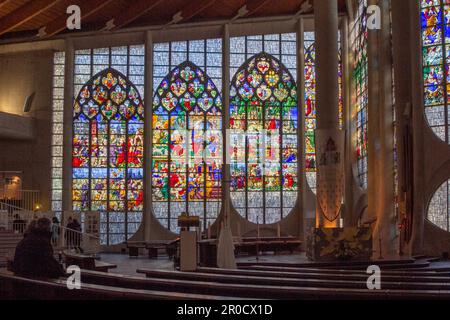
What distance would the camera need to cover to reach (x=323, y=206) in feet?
47.3

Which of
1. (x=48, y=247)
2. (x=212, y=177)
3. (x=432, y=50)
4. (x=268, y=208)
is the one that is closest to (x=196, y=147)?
(x=212, y=177)

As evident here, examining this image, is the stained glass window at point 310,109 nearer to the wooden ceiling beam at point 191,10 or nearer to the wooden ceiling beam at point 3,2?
the wooden ceiling beam at point 191,10

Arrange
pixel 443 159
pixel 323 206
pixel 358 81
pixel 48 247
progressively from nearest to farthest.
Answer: pixel 48 247
pixel 323 206
pixel 443 159
pixel 358 81

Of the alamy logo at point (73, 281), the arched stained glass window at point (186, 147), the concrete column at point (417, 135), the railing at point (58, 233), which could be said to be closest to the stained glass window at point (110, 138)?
the arched stained glass window at point (186, 147)

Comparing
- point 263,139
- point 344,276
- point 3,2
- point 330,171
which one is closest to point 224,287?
point 344,276

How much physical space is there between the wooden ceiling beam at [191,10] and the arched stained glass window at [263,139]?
280cm

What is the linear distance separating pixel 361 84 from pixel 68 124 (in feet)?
33.4

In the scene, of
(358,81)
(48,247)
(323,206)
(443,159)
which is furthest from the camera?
(358,81)

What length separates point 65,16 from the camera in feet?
71.3

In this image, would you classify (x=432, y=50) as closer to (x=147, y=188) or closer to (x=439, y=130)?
(x=439, y=130)

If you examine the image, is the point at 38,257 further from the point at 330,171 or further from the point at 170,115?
the point at 170,115

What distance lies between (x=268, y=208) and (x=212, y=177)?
7.42ft

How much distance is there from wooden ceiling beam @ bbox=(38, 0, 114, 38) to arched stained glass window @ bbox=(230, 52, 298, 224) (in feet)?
18.2

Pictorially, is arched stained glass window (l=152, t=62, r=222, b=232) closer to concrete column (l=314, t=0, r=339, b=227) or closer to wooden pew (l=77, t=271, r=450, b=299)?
concrete column (l=314, t=0, r=339, b=227)
